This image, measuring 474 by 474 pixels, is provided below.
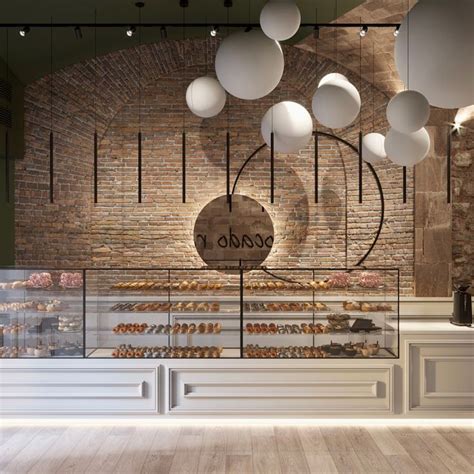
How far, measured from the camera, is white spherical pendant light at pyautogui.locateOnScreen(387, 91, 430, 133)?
10.2 ft

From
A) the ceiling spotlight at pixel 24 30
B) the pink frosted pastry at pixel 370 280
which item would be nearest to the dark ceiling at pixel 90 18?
the ceiling spotlight at pixel 24 30

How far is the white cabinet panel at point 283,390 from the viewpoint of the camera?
17.1 feet

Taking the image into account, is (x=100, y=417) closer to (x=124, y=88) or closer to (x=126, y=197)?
(x=126, y=197)

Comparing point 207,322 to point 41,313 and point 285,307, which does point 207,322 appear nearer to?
point 285,307

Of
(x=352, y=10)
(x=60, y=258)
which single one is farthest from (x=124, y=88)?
(x=352, y=10)

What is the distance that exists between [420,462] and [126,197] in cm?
486

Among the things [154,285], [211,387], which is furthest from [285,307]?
[154,285]

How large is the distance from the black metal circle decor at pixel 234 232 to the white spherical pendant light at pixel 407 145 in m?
3.51

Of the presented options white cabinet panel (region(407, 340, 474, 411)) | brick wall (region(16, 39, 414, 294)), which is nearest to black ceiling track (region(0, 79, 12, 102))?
brick wall (region(16, 39, 414, 294))

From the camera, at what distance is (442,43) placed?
1.59m

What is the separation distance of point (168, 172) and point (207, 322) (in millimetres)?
3001

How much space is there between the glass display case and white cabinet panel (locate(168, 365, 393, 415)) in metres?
0.14

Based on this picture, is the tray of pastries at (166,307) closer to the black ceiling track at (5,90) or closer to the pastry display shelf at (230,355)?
the pastry display shelf at (230,355)

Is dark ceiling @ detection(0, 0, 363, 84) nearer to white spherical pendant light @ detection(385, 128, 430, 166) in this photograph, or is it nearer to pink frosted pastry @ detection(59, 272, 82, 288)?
white spherical pendant light @ detection(385, 128, 430, 166)
